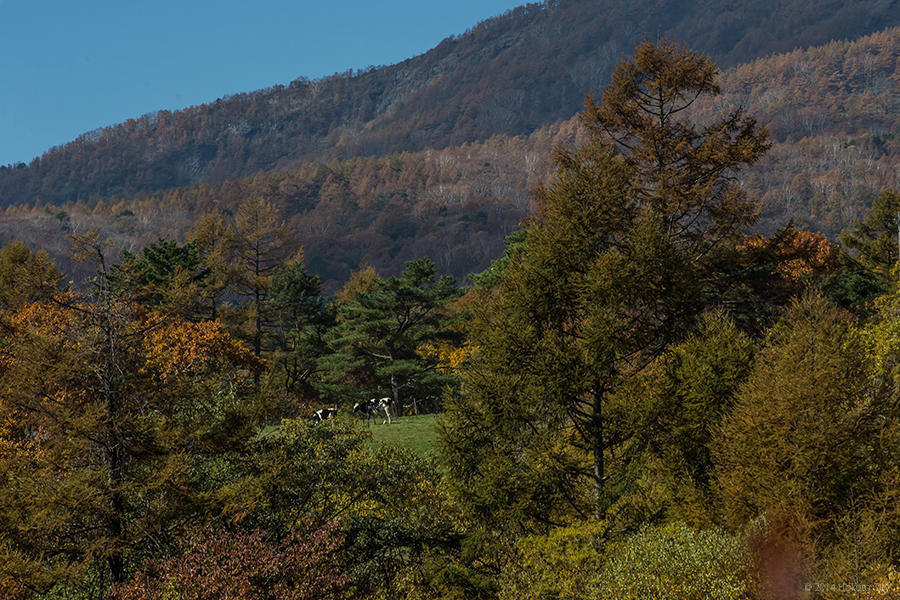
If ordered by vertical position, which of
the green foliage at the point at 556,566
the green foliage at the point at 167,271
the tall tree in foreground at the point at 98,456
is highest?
the green foliage at the point at 167,271

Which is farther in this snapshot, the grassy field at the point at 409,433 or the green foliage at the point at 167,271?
the green foliage at the point at 167,271

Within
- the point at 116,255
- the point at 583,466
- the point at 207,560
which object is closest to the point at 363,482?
the point at 583,466

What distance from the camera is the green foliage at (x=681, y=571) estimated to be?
13.5m

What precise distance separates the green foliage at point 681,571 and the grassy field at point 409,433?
1549 centimetres

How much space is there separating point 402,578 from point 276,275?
153 feet

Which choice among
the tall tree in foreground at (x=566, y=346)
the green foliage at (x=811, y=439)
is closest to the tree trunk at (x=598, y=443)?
the tall tree in foreground at (x=566, y=346)

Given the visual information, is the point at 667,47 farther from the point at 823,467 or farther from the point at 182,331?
the point at 182,331

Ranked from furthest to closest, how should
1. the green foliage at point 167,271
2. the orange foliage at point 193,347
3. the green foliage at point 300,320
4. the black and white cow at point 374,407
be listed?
the green foliage at point 300,320
the green foliage at point 167,271
the black and white cow at point 374,407
the orange foliage at point 193,347

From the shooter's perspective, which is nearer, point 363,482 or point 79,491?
point 79,491

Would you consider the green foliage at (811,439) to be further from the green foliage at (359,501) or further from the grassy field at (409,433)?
the grassy field at (409,433)

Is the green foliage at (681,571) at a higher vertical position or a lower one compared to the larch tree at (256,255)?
lower

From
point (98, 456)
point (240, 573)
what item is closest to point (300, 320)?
point (98, 456)

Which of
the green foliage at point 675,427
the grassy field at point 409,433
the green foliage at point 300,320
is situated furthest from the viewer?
the green foliage at point 300,320

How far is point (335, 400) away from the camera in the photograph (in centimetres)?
6334
